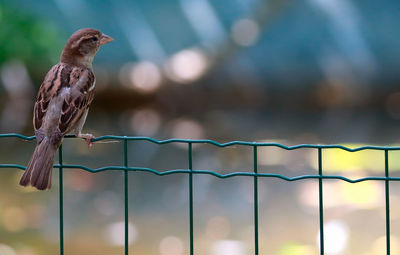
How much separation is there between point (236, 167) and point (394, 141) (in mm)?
2585

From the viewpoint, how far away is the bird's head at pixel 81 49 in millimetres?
4809

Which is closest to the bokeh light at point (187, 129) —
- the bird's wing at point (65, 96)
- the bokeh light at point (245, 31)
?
the bokeh light at point (245, 31)

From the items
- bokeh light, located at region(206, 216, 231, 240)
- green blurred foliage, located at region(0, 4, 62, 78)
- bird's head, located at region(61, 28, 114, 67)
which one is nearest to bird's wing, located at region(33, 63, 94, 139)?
bird's head, located at region(61, 28, 114, 67)

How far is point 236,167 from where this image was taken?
866cm

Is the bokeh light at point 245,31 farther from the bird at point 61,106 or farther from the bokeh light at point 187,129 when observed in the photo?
the bird at point 61,106

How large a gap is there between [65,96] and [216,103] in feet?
31.0

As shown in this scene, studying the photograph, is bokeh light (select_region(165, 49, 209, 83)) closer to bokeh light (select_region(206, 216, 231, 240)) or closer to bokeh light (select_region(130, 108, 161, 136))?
bokeh light (select_region(130, 108, 161, 136))

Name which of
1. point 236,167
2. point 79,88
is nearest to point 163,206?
point 236,167

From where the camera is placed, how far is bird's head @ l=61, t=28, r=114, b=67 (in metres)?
4.81

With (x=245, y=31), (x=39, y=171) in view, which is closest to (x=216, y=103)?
(x=245, y=31)

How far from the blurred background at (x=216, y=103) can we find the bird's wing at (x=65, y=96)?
96.1 inches

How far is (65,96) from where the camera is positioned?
4.19m

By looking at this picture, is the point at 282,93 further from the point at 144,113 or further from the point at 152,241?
the point at 152,241

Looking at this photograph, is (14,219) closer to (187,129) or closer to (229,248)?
(229,248)
